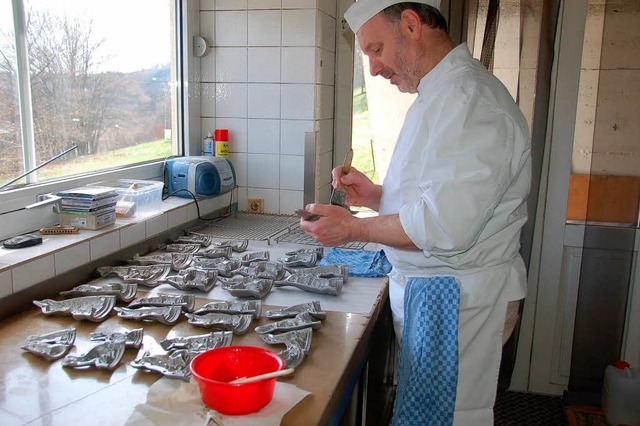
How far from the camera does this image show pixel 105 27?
2014 mm

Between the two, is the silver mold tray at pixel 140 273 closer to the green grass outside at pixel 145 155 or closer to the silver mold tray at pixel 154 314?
the silver mold tray at pixel 154 314

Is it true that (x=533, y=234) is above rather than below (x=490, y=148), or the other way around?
below

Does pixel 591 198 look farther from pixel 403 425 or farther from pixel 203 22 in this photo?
pixel 203 22

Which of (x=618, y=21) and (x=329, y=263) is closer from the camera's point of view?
(x=329, y=263)

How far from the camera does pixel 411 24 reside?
1319 millimetres

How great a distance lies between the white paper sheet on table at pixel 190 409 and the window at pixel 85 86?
3.01ft

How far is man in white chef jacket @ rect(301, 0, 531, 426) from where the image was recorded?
1.18m

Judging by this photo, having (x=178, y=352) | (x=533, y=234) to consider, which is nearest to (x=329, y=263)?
(x=178, y=352)

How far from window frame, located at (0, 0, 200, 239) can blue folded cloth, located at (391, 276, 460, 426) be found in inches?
41.9

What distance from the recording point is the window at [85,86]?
163 cm

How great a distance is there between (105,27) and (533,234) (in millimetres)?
1931

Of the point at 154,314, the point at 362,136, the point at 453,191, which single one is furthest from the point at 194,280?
the point at 362,136

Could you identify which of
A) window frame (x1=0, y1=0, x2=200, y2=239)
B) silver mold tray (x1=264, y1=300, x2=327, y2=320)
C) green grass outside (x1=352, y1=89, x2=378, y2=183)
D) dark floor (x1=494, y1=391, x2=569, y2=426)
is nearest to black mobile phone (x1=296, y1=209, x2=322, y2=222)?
silver mold tray (x1=264, y1=300, x2=327, y2=320)

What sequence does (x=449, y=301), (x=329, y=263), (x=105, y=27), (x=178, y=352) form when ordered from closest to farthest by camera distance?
(x=178, y=352) → (x=449, y=301) → (x=329, y=263) → (x=105, y=27)
